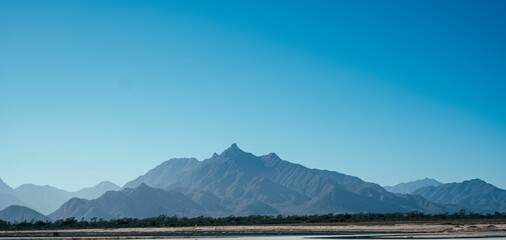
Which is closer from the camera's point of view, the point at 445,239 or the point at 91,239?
the point at 445,239

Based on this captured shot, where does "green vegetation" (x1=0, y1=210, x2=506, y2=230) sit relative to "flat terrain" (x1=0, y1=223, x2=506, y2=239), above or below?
above

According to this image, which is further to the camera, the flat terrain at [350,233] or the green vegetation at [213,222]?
the green vegetation at [213,222]

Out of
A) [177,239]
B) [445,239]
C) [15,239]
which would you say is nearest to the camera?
[445,239]

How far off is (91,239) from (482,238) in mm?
40702

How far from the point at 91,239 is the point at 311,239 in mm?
25281

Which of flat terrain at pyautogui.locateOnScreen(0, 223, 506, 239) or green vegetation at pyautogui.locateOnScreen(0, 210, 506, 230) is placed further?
green vegetation at pyautogui.locateOnScreen(0, 210, 506, 230)

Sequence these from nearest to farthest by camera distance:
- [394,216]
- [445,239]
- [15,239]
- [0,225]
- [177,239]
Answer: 1. [445,239]
2. [177,239]
3. [15,239]
4. [0,225]
5. [394,216]

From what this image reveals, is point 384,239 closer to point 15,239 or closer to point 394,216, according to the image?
point 15,239

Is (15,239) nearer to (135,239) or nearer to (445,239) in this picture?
(135,239)

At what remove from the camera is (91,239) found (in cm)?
6116

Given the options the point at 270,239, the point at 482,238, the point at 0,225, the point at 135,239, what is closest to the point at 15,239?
the point at 135,239

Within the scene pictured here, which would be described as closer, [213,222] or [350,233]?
[350,233]

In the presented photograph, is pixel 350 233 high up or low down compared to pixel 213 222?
down

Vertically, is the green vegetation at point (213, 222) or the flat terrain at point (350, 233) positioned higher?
the green vegetation at point (213, 222)
